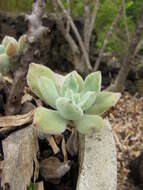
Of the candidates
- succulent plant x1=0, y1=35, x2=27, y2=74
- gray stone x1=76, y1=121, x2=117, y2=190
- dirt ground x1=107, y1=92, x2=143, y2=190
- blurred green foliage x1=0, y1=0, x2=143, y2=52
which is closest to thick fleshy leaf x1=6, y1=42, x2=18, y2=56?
succulent plant x1=0, y1=35, x2=27, y2=74

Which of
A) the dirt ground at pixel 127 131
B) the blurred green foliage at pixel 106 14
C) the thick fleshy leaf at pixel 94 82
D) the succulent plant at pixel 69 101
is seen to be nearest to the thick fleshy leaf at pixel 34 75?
the succulent plant at pixel 69 101

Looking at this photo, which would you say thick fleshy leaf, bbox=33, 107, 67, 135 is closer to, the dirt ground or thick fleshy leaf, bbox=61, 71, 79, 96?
thick fleshy leaf, bbox=61, 71, 79, 96

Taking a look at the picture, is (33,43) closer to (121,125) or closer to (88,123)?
(88,123)

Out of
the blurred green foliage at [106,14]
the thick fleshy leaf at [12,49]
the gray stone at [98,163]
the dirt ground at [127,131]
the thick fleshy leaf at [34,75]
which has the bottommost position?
the dirt ground at [127,131]

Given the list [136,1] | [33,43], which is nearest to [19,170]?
[33,43]

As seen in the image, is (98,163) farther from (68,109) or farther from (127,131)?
(127,131)

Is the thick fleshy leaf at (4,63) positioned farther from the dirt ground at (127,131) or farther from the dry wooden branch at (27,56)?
the dirt ground at (127,131)

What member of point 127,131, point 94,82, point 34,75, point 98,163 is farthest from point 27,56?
point 127,131
